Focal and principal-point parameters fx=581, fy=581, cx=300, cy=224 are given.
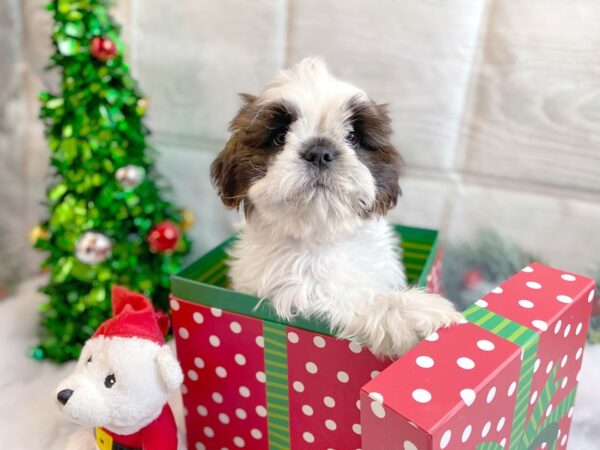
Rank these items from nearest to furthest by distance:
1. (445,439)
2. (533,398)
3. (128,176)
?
(445,439), (533,398), (128,176)

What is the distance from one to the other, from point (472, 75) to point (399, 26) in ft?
0.77

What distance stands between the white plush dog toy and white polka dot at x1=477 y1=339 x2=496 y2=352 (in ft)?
1.70

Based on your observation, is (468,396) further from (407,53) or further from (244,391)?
(407,53)

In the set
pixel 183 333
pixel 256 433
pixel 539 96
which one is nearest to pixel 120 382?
pixel 183 333

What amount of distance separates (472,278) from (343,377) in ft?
2.63

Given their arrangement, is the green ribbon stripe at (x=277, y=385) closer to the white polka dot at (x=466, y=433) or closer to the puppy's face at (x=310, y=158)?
the puppy's face at (x=310, y=158)

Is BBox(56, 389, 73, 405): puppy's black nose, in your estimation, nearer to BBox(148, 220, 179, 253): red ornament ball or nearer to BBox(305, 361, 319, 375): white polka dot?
BBox(305, 361, 319, 375): white polka dot

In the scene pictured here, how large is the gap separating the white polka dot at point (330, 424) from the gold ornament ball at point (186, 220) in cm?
96

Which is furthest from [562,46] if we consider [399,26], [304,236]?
[304,236]

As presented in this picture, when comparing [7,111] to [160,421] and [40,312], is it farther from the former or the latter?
[160,421]

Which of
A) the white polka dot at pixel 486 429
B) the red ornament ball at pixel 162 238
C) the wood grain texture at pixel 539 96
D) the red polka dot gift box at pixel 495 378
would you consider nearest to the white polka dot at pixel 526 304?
the red polka dot gift box at pixel 495 378

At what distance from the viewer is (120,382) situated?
3.29ft

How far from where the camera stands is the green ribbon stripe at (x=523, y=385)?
0.86m

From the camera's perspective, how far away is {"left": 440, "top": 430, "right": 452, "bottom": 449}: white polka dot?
0.70 m
